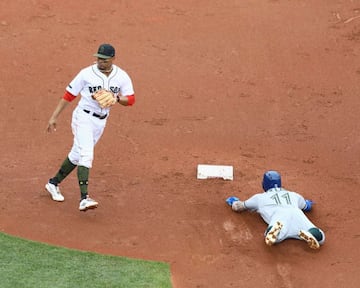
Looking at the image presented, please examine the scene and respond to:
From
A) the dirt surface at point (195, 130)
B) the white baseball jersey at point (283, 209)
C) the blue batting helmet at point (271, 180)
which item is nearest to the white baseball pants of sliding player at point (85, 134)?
the dirt surface at point (195, 130)

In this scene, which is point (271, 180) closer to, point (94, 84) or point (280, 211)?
point (280, 211)

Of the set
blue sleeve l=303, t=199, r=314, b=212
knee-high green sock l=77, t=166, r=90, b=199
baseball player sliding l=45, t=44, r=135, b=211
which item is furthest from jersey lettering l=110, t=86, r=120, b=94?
blue sleeve l=303, t=199, r=314, b=212

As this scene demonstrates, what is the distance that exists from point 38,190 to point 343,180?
12.5 ft

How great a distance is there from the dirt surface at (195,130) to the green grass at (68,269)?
0.21 m

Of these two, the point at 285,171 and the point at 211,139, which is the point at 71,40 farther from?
the point at 285,171

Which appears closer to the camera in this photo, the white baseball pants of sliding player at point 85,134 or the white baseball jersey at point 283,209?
the white baseball jersey at point 283,209

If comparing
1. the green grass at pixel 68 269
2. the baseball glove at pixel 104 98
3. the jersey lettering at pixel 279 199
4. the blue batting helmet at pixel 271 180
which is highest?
the baseball glove at pixel 104 98

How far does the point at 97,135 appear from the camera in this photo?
10695mm

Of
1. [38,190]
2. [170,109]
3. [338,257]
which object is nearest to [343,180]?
[338,257]

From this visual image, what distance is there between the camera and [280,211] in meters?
10.3

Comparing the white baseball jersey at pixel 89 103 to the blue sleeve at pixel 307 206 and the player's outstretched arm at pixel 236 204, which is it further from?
the blue sleeve at pixel 307 206

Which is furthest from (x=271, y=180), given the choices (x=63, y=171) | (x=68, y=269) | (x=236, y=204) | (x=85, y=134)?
(x=68, y=269)

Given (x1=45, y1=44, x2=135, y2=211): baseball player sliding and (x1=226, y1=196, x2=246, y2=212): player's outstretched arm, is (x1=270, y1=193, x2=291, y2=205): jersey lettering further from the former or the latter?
(x1=45, y1=44, x2=135, y2=211): baseball player sliding

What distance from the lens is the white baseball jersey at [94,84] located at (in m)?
10.4
